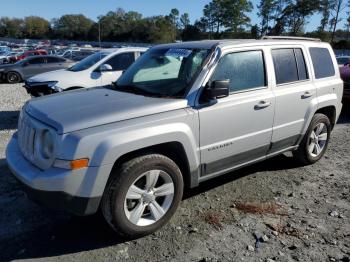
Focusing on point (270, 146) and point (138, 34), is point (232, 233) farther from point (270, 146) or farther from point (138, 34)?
point (138, 34)

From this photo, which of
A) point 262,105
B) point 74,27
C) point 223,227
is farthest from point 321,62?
point 74,27

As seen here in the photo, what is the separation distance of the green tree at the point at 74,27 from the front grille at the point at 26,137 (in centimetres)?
12467

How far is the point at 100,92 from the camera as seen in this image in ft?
14.7

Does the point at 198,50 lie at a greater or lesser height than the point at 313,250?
greater

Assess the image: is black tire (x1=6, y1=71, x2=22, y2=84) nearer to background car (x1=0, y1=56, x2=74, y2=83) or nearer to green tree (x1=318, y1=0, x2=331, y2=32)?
background car (x1=0, y1=56, x2=74, y2=83)

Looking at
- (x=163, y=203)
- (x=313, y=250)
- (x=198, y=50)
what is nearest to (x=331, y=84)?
(x=198, y=50)

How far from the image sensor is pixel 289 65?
16.5 feet

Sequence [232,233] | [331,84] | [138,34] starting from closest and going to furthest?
[232,233]
[331,84]
[138,34]

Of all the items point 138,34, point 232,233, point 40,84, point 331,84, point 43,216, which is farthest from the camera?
point 138,34

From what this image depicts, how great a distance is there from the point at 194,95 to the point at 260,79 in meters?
1.08

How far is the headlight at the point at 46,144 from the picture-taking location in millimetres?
3326

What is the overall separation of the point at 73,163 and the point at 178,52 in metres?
2.02

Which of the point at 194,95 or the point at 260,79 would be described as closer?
the point at 194,95

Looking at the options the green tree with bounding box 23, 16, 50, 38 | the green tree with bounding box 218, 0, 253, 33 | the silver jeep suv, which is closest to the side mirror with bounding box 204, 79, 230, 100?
the silver jeep suv
